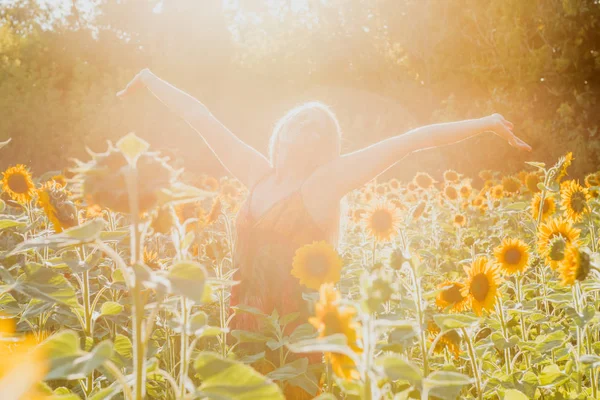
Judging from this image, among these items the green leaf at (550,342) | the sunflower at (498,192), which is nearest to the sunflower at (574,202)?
the green leaf at (550,342)

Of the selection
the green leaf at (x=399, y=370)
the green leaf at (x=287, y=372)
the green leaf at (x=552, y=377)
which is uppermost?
the green leaf at (x=399, y=370)

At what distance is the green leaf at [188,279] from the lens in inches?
27.2

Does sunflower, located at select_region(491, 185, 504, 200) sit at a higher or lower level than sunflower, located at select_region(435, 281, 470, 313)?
higher

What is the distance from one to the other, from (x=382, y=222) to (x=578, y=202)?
95cm

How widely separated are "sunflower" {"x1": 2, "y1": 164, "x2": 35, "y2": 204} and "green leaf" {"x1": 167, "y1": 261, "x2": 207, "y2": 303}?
9.01ft

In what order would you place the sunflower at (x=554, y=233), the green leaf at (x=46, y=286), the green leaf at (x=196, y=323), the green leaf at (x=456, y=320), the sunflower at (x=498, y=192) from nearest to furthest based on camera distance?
the green leaf at (x=196, y=323), the green leaf at (x=46, y=286), the green leaf at (x=456, y=320), the sunflower at (x=554, y=233), the sunflower at (x=498, y=192)

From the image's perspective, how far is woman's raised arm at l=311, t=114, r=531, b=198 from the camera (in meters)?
2.52

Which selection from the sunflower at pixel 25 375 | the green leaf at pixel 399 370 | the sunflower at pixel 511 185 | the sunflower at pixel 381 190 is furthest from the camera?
the sunflower at pixel 381 190

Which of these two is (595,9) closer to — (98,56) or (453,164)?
(453,164)

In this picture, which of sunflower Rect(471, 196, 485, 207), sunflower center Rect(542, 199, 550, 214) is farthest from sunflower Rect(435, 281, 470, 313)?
sunflower Rect(471, 196, 485, 207)

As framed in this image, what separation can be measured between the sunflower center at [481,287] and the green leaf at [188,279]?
4.53 ft

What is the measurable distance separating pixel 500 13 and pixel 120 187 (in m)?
14.8

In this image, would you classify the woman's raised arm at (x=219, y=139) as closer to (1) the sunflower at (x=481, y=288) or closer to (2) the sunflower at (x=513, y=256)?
(2) the sunflower at (x=513, y=256)

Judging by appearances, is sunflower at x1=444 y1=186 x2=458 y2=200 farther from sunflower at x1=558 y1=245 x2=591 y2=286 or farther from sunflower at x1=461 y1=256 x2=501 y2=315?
sunflower at x1=558 y1=245 x2=591 y2=286
